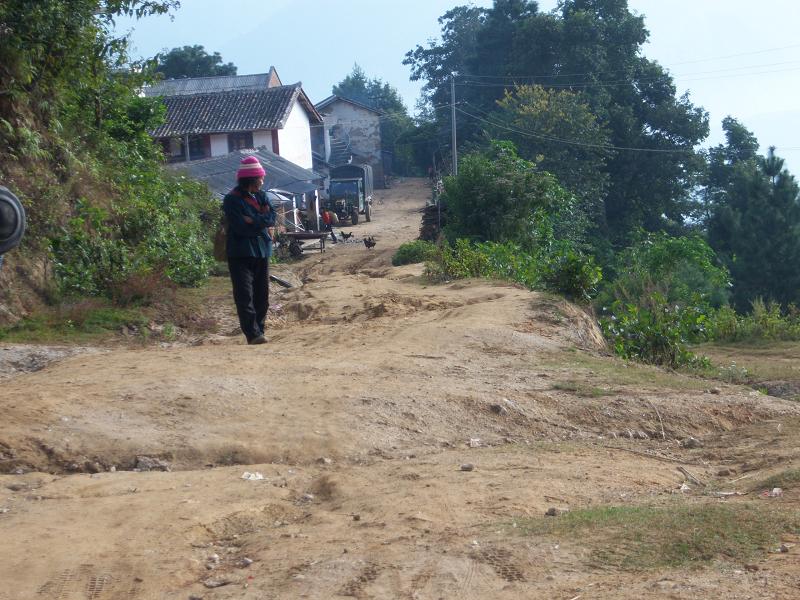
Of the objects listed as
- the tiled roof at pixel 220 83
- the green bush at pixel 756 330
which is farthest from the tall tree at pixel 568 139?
the green bush at pixel 756 330

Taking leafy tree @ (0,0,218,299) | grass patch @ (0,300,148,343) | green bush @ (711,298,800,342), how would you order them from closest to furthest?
1. grass patch @ (0,300,148,343)
2. leafy tree @ (0,0,218,299)
3. green bush @ (711,298,800,342)

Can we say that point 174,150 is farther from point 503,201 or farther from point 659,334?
point 659,334

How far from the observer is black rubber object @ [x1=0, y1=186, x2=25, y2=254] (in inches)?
171

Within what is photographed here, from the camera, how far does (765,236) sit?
33000mm

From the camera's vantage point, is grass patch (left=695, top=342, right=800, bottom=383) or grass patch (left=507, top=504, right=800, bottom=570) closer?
grass patch (left=507, top=504, right=800, bottom=570)

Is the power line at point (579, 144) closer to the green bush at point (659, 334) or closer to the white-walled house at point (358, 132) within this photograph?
the white-walled house at point (358, 132)

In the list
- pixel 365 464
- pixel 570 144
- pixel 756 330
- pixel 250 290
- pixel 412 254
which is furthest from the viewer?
pixel 570 144

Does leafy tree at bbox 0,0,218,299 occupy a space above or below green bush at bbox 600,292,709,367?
above

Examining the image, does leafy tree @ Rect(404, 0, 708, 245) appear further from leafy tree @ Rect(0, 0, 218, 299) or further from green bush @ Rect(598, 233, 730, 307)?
leafy tree @ Rect(0, 0, 218, 299)

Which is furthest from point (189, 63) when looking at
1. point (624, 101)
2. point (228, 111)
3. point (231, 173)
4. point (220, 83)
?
point (231, 173)

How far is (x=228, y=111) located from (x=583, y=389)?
119 feet

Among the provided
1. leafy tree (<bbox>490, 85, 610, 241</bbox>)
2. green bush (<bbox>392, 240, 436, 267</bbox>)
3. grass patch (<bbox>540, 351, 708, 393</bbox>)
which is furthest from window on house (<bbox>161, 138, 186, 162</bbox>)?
grass patch (<bbox>540, 351, 708, 393</bbox>)

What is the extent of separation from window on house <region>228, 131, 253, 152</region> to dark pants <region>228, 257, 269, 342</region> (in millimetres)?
32521

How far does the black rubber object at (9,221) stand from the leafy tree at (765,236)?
30.7m
